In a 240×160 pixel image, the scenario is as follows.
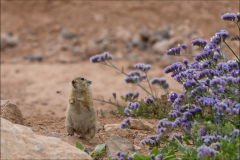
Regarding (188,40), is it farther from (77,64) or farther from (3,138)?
(3,138)

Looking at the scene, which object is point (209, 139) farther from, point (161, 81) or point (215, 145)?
point (161, 81)

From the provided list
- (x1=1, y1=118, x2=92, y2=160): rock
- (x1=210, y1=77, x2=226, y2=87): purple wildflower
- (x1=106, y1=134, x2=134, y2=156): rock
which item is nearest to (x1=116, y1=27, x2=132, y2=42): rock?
(x1=106, y1=134, x2=134, y2=156): rock

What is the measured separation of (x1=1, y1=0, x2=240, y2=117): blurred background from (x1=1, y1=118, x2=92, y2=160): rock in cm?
688

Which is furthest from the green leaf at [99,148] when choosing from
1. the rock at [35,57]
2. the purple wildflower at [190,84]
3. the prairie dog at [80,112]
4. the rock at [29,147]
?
the rock at [35,57]

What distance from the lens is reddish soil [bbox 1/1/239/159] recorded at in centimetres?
1316

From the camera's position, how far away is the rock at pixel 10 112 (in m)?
6.81

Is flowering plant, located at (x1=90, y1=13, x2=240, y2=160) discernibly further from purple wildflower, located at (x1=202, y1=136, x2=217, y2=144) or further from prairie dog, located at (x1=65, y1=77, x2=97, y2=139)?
prairie dog, located at (x1=65, y1=77, x2=97, y2=139)

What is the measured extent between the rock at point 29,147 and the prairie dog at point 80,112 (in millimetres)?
1038

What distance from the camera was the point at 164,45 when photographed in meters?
14.7

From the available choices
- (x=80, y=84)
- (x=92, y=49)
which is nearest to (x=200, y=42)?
(x=80, y=84)

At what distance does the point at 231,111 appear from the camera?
504cm

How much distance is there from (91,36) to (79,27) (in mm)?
756

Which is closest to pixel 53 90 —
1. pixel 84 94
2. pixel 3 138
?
pixel 84 94

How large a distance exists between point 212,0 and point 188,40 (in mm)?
2231
